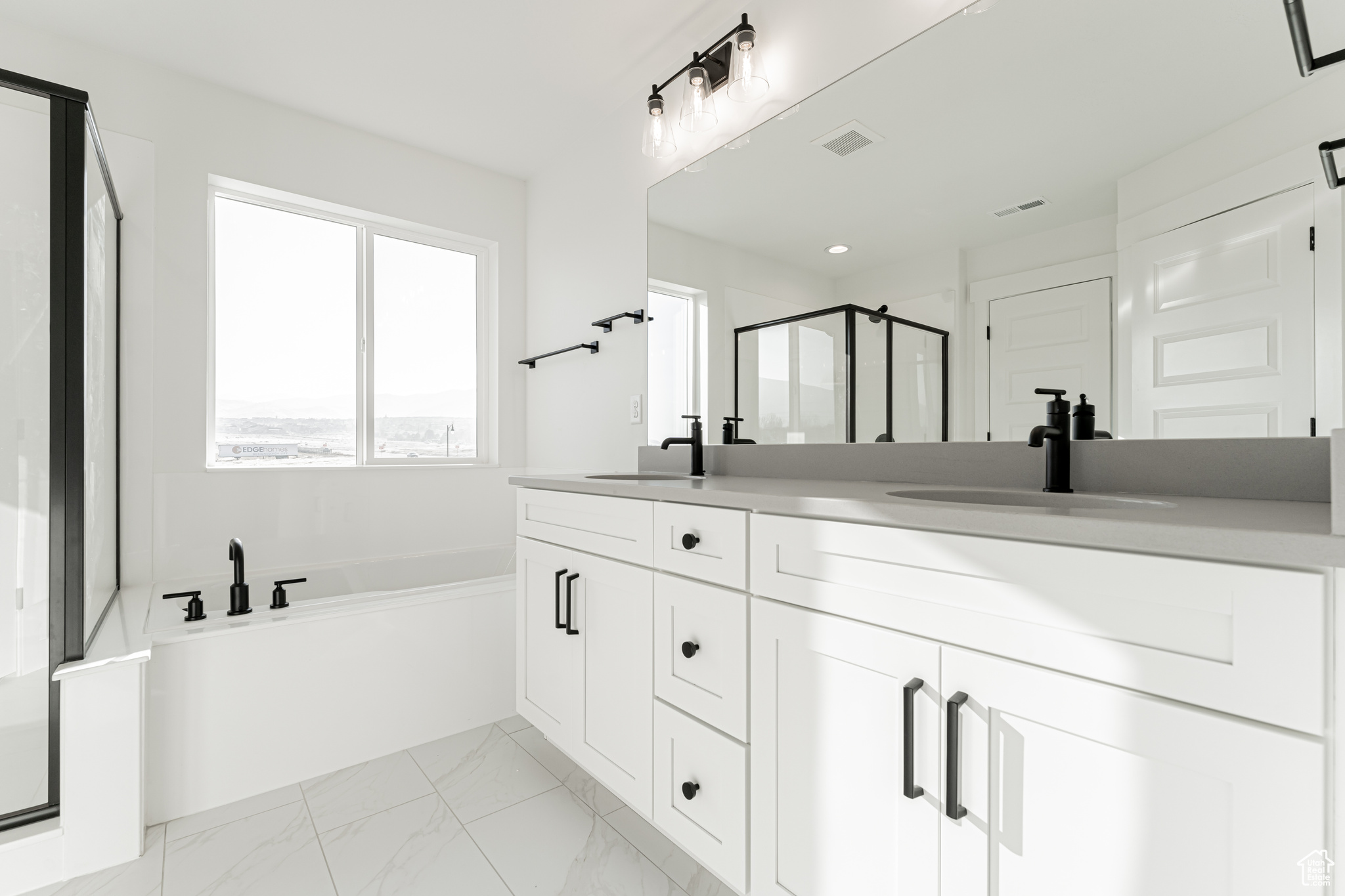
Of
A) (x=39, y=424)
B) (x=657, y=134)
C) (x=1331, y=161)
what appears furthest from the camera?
(x=657, y=134)

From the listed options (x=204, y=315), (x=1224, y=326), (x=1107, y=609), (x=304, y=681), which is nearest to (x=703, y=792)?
(x=1107, y=609)

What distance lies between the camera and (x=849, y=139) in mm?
1665

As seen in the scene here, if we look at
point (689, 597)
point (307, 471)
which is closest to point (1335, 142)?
point (689, 597)

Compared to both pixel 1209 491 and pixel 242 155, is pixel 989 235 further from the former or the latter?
pixel 242 155

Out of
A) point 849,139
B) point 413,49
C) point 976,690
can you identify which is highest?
point 413,49

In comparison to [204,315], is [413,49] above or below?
above

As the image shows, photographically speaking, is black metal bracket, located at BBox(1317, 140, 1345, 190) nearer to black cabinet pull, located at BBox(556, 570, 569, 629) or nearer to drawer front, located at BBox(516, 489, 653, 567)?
drawer front, located at BBox(516, 489, 653, 567)

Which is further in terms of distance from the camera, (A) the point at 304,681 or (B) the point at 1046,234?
(A) the point at 304,681

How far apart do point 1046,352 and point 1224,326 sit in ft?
0.97

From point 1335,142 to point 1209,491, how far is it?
22.9 inches

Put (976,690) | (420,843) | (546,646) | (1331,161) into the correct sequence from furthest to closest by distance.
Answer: (546,646) → (420,843) → (1331,161) → (976,690)

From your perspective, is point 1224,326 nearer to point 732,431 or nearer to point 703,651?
point 703,651

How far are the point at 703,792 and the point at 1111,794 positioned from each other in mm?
783

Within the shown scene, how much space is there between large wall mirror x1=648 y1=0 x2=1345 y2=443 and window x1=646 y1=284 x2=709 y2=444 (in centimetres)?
15
